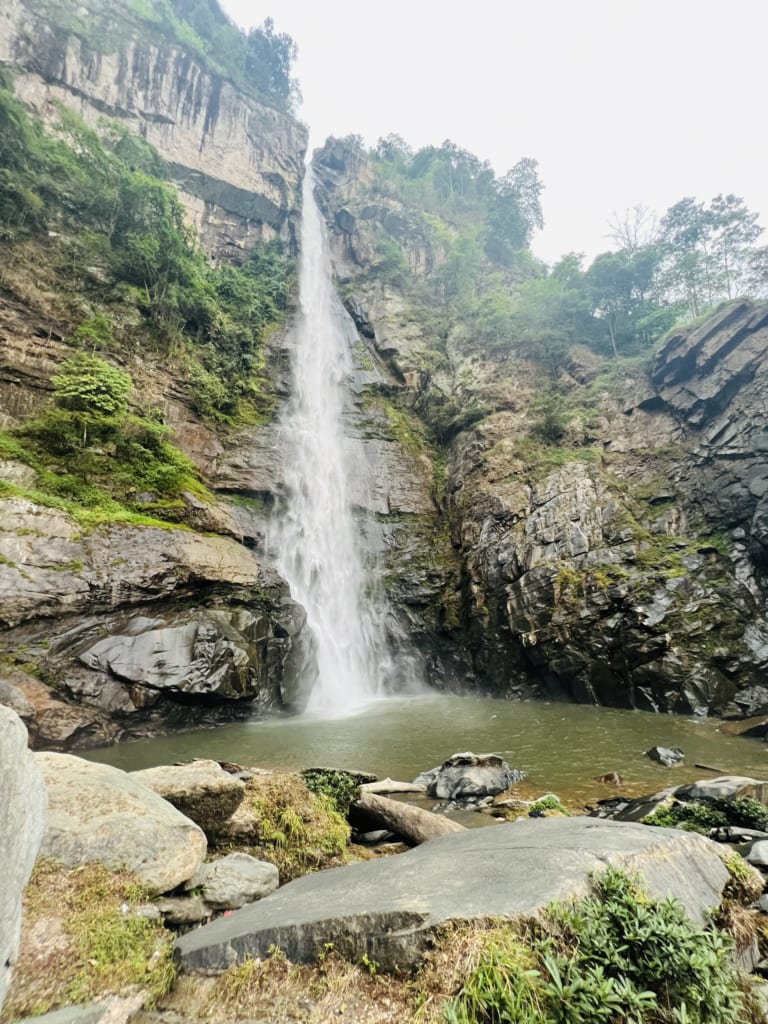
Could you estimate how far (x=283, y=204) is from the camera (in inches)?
1646

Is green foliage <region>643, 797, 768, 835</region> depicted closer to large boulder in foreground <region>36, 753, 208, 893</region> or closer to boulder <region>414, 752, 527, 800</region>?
boulder <region>414, 752, 527, 800</region>

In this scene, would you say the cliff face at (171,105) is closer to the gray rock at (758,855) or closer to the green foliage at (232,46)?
the green foliage at (232,46)

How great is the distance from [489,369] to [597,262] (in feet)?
39.1

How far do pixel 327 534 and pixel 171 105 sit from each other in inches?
1570

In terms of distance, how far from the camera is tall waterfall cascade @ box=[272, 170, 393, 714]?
18.8 m

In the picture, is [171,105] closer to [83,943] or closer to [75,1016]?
[83,943]

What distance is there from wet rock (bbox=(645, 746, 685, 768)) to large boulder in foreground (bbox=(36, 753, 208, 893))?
8775mm

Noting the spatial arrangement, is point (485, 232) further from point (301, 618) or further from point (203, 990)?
point (203, 990)

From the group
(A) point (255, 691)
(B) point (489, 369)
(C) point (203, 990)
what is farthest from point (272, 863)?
(B) point (489, 369)

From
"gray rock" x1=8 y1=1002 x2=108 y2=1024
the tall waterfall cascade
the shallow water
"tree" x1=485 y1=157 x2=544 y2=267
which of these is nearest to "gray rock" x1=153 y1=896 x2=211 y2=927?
"gray rock" x1=8 y1=1002 x2=108 y2=1024

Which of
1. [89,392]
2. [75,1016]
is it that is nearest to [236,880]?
[75,1016]

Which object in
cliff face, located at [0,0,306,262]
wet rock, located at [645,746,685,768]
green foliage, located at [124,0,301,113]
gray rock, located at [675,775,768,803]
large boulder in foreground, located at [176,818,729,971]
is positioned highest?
green foliage, located at [124,0,301,113]

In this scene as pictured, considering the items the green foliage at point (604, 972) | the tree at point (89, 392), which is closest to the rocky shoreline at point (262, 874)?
the green foliage at point (604, 972)

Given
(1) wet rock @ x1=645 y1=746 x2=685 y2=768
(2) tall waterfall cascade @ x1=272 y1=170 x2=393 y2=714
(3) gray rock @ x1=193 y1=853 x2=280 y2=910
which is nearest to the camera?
(3) gray rock @ x1=193 y1=853 x2=280 y2=910
